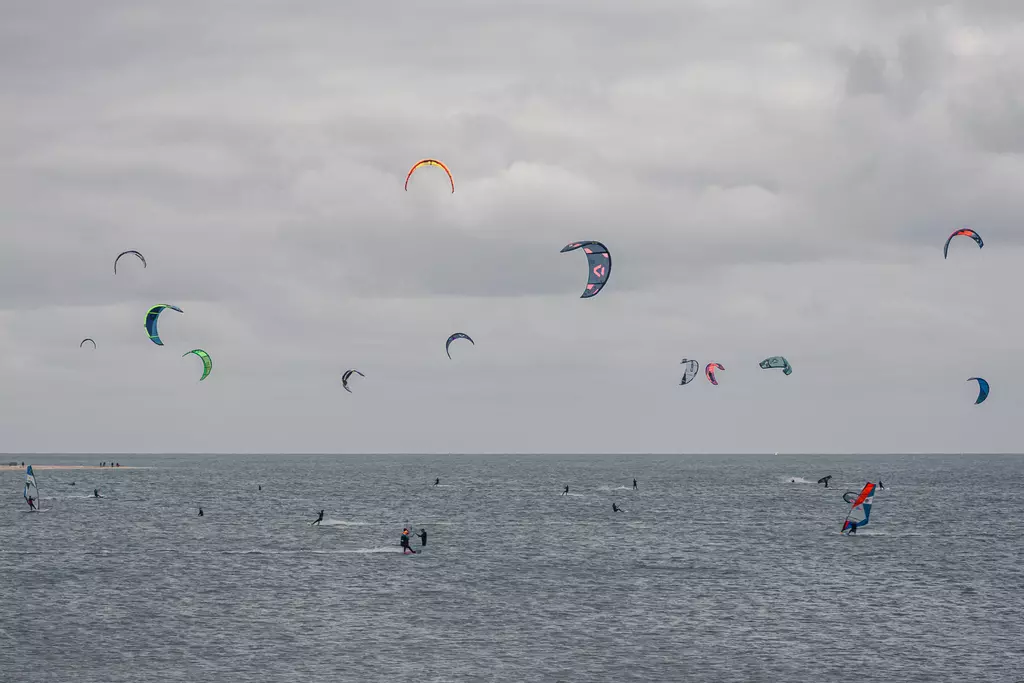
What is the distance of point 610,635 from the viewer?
47.3m

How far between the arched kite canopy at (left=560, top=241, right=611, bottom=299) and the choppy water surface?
16.0 meters

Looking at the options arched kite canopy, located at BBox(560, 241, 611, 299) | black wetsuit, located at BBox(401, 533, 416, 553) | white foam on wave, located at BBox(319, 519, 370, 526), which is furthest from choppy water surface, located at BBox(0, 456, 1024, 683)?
arched kite canopy, located at BBox(560, 241, 611, 299)

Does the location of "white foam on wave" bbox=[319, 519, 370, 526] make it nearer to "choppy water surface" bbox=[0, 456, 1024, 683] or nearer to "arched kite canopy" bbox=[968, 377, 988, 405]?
"choppy water surface" bbox=[0, 456, 1024, 683]

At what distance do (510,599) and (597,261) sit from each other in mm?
20180

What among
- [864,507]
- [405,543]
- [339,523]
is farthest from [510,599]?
[339,523]

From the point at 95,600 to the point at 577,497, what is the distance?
97773 millimetres

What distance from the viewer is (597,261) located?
66500mm

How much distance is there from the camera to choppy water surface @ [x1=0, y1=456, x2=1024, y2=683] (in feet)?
137

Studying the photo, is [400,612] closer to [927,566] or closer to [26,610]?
[26,610]

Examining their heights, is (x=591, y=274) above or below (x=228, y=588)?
above

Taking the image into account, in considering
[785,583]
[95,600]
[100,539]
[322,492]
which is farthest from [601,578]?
[322,492]

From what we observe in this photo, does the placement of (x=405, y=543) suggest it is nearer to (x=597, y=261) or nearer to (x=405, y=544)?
(x=405, y=544)

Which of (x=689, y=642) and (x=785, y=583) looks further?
(x=785, y=583)

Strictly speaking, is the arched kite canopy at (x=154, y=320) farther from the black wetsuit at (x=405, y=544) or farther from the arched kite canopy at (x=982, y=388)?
the arched kite canopy at (x=982, y=388)
